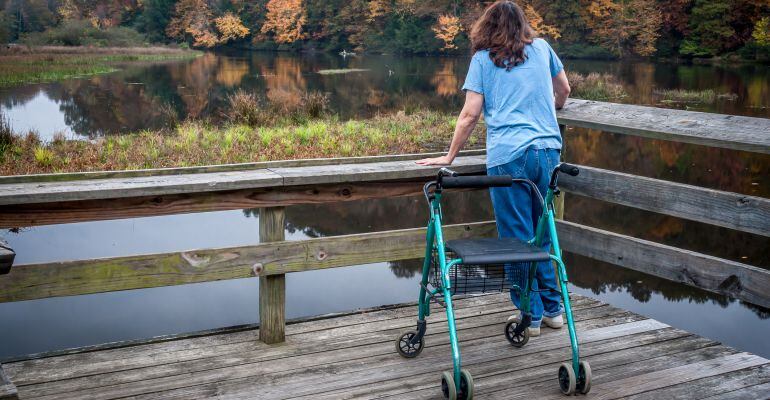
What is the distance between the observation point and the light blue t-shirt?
148 inches

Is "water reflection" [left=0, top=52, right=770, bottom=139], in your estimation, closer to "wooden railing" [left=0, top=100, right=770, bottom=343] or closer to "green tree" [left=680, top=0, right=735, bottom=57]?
"green tree" [left=680, top=0, right=735, bottom=57]

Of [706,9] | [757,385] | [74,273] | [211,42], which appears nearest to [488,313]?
[757,385]

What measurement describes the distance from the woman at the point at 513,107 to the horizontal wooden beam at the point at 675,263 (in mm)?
622

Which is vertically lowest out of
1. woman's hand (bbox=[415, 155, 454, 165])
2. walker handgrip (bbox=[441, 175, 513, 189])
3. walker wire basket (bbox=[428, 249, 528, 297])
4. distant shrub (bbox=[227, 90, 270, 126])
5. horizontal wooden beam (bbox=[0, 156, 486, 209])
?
distant shrub (bbox=[227, 90, 270, 126])

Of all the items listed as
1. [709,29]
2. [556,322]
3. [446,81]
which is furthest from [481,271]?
[709,29]

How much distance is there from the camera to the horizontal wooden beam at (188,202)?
343cm

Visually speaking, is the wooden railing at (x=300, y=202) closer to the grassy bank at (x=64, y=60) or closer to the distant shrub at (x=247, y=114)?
the distant shrub at (x=247, y=114)

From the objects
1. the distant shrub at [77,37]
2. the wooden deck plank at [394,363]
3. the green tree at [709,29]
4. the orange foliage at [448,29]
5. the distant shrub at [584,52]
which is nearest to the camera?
the wooden deck plank at [394,363]

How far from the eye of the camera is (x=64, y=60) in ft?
129

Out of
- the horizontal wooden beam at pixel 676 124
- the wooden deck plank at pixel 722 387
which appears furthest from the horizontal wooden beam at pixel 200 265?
the wooden deck plank at pixel 722 387

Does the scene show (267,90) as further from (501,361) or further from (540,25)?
(540,25)

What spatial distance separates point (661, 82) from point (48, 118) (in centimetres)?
2323

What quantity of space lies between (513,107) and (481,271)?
2.69 ft

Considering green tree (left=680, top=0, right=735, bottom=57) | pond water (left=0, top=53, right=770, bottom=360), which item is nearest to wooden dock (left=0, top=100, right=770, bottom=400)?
pond water (left=0, top=53, right=770, bottom=360)
